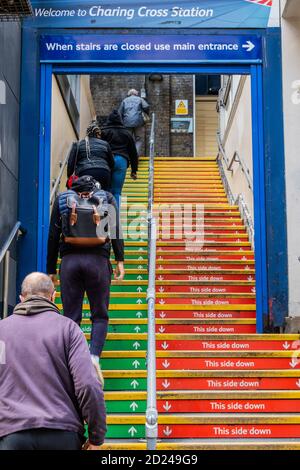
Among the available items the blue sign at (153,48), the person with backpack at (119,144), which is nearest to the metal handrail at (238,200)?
the person with backpack at (119,144)

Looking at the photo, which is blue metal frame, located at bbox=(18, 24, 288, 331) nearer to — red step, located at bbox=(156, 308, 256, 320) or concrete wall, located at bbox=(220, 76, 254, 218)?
red step, located at bbox=(156, 308, 256, 320)

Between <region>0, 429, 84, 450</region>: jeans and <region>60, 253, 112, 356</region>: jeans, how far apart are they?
2.30m

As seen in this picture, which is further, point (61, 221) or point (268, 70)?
point (268, 70)

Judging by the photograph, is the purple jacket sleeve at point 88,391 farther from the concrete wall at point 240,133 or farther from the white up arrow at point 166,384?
the concrete wall at point 240,133

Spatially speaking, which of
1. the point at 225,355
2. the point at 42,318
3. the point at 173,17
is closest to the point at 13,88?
the point at 173,17

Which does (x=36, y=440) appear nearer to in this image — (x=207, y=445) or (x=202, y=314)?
(x=207, y=445)

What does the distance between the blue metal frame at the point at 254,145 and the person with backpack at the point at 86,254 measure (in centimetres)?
184

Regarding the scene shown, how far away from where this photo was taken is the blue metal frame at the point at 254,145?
24.3 ft

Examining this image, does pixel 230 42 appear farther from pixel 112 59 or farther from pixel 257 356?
pixel 257 356

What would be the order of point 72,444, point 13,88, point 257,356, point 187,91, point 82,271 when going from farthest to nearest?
1. point 187,91
2. point 13,88
3. point 257,356
4. point 82,271
5. point 72,444

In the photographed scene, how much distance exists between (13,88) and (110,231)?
2357mm

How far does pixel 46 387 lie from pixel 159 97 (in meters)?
16.0

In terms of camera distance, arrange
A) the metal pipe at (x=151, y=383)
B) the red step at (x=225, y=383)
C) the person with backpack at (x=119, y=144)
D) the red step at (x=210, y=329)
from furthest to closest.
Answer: the person with backpack at (x=119, y=144), the red step at (x=210, y=329), the red step at (x=225, y=383), the metal pipe at (x=151, y=383)

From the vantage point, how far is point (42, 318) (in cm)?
338
